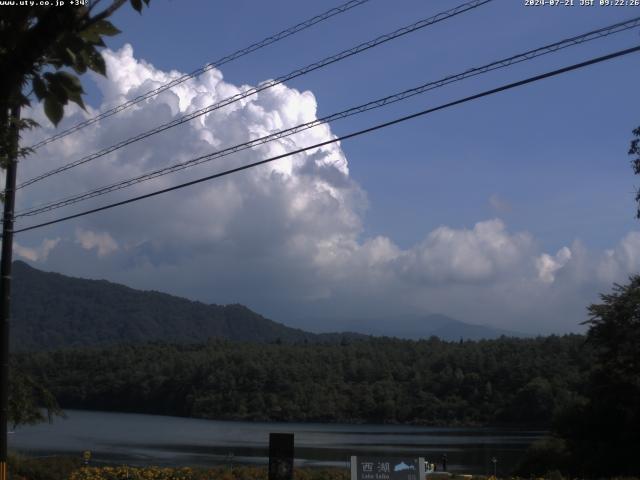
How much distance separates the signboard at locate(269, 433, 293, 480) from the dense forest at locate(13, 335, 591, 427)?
82.8 m

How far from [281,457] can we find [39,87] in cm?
1189

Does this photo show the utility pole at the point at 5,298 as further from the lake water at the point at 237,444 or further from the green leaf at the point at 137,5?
the lake water at the point at 237,444

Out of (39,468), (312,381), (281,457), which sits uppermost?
(312,381)

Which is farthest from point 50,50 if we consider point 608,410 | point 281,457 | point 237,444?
point 237,444

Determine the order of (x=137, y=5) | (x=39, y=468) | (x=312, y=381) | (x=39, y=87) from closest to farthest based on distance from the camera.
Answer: (x=39, y=87) < (x=137, y=5) < (x=39, y=468) < (x=312, y=381)

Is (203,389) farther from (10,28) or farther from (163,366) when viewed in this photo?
(10,28)

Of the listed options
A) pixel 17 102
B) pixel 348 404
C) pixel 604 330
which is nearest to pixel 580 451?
pixel 604 330

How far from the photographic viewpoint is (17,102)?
192 inches

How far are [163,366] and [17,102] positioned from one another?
4777 inches

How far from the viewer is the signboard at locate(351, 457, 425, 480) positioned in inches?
557

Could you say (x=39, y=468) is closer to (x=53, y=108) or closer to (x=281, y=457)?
(x=281, y=457)

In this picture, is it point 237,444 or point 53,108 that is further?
point 237,444

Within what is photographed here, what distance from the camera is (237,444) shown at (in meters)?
→ 66.3

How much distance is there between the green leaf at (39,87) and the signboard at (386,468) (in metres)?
10.9
